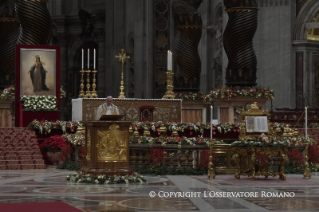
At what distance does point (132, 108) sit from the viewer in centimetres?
2158

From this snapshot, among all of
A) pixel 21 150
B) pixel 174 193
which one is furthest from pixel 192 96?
pixel 174 193

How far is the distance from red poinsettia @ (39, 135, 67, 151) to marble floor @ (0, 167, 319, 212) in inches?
168

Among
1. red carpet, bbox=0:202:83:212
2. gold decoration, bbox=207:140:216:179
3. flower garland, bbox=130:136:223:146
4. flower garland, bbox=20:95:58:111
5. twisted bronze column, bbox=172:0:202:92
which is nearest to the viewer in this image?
red carpet, bbox=0:202:83:212

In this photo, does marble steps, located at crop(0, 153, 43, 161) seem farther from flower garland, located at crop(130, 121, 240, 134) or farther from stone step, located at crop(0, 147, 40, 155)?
flower garland, located at crop(130, 121, 240, 134)

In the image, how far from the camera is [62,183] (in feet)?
48.8

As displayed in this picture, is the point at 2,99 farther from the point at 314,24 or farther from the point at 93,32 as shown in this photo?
the point at 93,32

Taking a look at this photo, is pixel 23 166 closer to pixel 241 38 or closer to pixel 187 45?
pixel 241 38

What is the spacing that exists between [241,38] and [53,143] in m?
5.73

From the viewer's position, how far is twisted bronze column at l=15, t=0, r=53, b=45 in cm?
2384

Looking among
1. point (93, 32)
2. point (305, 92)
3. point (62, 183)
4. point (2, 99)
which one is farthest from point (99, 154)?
point (93, 32)

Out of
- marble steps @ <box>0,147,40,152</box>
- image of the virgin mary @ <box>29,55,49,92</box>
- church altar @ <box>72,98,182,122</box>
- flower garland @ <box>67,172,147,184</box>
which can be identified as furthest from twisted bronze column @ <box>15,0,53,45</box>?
flower garland @ <box>67,172,147,184</box>

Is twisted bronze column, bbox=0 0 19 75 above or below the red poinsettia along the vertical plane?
above

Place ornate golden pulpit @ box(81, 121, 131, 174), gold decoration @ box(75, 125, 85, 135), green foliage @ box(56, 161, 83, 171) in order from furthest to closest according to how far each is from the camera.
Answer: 1. gold decoration @ box(75, 125, 85, 135)
2. green foliage @ box(56, 161, 83, 171)
3. ornate golden pulpit @ box(81, 121, 131, 174)

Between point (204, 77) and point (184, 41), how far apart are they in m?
10.8
